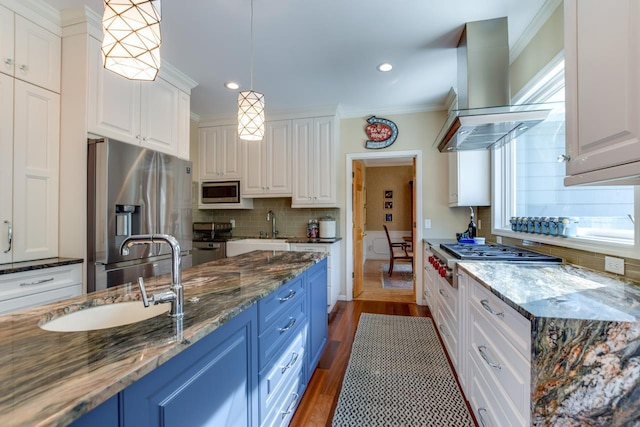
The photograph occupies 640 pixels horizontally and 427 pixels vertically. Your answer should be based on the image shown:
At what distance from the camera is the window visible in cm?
156

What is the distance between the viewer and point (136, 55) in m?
1.21

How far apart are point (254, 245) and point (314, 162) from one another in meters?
1.38

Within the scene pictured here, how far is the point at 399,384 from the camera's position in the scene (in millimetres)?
2012

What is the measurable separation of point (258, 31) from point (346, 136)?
6.58 ft

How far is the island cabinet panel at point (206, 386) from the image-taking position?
2.19 feet

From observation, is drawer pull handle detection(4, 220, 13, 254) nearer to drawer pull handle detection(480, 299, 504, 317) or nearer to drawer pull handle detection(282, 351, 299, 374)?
drawer pull handle detection(282, 351, 299, 374)

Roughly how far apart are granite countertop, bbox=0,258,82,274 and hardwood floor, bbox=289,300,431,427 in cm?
182

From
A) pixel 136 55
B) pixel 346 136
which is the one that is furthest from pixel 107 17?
pixel 346 136

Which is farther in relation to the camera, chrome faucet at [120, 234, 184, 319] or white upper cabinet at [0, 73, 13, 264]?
white upper cabinet at [0, 73, 13, 264]

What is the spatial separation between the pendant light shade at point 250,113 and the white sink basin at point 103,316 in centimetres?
127

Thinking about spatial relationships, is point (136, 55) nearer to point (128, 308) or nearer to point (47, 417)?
point (128, 308)

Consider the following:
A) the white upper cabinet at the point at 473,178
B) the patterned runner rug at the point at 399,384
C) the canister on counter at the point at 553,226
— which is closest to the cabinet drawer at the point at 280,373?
the patterned runner rug at the point at 399,384

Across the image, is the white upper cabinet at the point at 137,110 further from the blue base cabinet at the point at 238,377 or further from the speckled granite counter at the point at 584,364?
the speckled granite counter at the point at 584,364

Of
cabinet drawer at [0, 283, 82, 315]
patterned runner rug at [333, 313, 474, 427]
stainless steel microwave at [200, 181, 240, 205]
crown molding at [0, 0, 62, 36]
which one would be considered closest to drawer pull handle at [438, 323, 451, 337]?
patterned runner rug at [333, 313, 474, 427]
